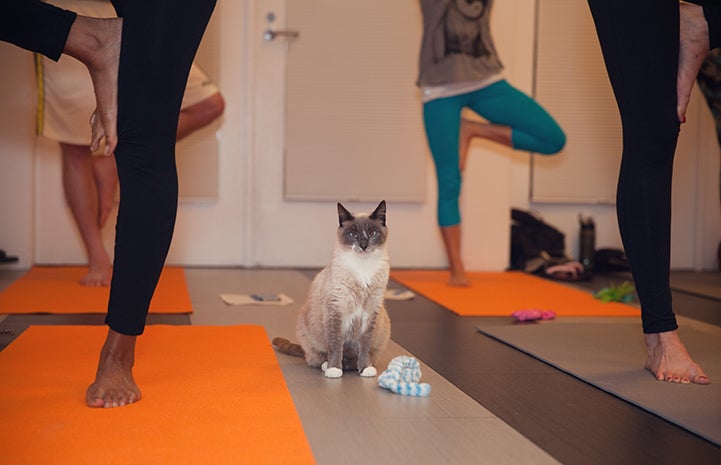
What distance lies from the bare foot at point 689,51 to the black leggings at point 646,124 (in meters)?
0.03

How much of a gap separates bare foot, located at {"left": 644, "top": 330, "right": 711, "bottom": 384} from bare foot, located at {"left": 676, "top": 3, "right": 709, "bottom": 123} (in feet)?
1.84

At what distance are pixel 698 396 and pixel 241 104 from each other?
3.31 meters

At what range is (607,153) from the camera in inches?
206

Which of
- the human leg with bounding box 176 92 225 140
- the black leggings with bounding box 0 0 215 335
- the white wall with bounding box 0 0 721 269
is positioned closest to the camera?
the black leggings with bounding box 0 0 215 335

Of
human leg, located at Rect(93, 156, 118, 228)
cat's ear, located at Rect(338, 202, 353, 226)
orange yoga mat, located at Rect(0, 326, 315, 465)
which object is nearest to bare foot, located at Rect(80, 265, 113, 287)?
human leg, located at Rect(93, 156, 118, 228)

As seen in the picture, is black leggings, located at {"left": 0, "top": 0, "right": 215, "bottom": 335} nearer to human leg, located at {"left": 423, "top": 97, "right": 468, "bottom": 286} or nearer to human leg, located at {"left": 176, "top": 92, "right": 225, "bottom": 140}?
human leg, located at {"left": 176, "top": 92, "right": 225, "bottom": 140}

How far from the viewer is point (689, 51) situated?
2139 mm

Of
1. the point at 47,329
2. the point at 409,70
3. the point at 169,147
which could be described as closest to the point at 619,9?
the point at 169,147

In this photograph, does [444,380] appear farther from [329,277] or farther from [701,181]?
[701,181]

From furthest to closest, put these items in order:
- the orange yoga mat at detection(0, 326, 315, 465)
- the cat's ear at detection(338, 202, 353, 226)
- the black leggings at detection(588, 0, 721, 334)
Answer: the cat's ear at detection(338, 202, 353, 226)
the black leggings at detection(588, 0, 721, 334)
the orange yoga mat at detection(0, 326, 315, 465)

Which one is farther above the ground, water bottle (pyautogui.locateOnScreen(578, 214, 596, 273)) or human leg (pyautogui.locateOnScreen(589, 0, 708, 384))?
human leg (pyautogui.locateOnScreen(589, 0, 708, 384))

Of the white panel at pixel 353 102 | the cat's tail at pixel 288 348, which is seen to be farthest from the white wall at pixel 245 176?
the cat's tail at pixel 288 348

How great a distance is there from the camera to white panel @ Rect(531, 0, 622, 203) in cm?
508

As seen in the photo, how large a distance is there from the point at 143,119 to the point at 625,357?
1.55 metres
